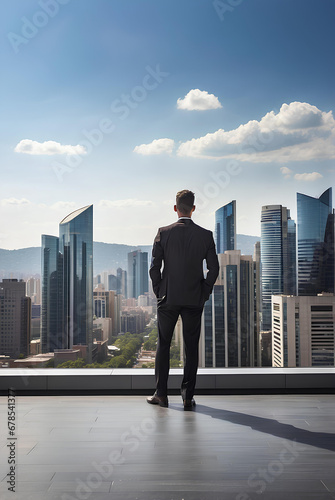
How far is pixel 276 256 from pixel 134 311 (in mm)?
1184

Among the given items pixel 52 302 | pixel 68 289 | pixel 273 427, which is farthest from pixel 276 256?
pixel 52 302

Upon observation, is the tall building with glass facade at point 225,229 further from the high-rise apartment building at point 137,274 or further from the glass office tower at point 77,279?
the glass office tower at point 77,279

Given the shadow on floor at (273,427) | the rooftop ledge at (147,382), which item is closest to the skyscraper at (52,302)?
the rooftop ledge at (147,382)

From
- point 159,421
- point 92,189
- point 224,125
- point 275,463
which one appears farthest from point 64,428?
point 224,125

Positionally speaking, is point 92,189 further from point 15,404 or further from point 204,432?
point 204,432

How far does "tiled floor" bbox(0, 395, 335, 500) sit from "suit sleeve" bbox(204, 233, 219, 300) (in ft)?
2.28

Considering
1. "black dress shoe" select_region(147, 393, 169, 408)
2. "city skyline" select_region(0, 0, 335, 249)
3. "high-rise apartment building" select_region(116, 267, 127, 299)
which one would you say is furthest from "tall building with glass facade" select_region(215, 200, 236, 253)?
"black dress shoe" select_region(147, 393, 169, 408)

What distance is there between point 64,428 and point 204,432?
695 millimetres

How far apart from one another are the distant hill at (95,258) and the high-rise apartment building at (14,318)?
0.09m

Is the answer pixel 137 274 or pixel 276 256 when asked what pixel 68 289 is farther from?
pixel 276 256

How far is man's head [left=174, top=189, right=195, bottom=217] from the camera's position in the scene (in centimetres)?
256

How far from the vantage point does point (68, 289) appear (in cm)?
308

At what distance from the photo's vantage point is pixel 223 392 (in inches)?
112

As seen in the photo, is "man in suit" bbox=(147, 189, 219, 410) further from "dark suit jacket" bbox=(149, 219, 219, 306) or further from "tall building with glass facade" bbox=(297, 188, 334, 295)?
"tall building with glass facade" bbox=(297, 188, 334, 295)
